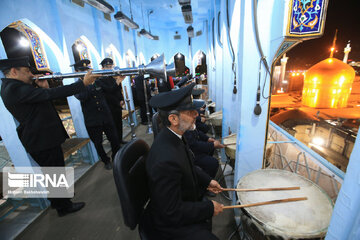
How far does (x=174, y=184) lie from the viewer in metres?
1.16

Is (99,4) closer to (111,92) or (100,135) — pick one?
(111,92)

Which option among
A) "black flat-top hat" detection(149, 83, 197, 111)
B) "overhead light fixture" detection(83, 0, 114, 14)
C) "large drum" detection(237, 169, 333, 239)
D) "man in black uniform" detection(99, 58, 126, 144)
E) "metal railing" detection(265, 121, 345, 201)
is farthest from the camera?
"overhead light fixture" detection(83, 0, 114, 14)

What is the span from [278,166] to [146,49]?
1123cm

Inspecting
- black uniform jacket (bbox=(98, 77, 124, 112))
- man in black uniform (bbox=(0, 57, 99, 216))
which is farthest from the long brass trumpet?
black uniform jacket (bbox=(98, 77, 124, 112))

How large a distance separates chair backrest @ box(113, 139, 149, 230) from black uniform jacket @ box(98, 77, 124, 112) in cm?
278

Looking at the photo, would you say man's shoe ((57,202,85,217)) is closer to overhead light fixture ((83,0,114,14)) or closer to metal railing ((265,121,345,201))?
metal railing ((265,121,345,201))

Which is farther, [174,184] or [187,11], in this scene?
[187,11]

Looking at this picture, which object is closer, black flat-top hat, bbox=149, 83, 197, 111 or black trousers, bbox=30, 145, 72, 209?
black flat-top hat, bbox=149, 83, 197, 111

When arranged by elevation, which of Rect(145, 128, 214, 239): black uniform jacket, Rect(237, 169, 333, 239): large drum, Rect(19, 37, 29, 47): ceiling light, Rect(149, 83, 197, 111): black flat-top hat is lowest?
Rect(237, 169, 333, 239): large drum

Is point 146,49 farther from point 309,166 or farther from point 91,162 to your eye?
point 309,166

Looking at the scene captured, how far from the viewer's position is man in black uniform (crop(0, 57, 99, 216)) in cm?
189

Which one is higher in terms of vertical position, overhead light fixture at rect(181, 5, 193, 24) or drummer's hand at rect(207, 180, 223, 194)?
overhead light fixture at rect(181, 5, 193, 24)

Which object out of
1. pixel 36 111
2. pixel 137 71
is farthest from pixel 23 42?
pixel 137 71

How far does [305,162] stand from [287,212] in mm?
1502
